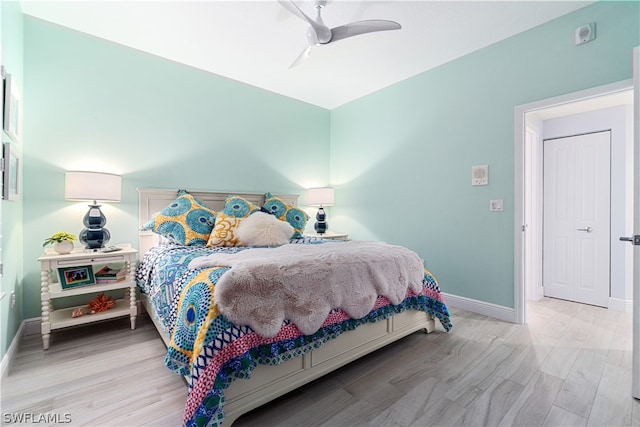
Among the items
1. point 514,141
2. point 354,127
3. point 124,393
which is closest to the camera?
point 124,393

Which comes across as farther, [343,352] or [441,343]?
[441,343]

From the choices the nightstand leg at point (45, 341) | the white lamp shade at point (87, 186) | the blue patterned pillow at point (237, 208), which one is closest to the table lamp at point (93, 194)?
the white lamp shade at point (87, 186)

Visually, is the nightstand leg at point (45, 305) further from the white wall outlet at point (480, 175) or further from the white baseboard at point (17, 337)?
the white wall outlet at point (480, 175)

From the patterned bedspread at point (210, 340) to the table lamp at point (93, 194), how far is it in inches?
40.7

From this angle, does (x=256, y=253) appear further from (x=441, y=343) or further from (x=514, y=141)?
(x=514, y=141)

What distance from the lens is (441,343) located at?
2.30 m

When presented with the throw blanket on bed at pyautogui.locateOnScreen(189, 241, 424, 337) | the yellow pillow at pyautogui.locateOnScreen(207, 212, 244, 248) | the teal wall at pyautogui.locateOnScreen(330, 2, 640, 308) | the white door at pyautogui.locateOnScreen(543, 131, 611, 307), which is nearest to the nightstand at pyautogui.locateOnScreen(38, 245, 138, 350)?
the yellow pillow at pyautogui.locateOnScreen(207, 212, 244, 248)

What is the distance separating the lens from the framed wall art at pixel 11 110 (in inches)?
71.1

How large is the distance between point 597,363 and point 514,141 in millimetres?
1869

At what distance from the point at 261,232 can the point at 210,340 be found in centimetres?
153

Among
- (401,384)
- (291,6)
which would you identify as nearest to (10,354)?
(401,384)

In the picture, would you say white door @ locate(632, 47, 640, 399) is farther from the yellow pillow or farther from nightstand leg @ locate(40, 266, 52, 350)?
nightstand leg @ locate(40, 266, 52, 350)

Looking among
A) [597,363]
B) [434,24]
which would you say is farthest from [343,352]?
[434,24]

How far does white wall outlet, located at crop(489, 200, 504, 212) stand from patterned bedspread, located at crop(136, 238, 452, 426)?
1678 millimetres
